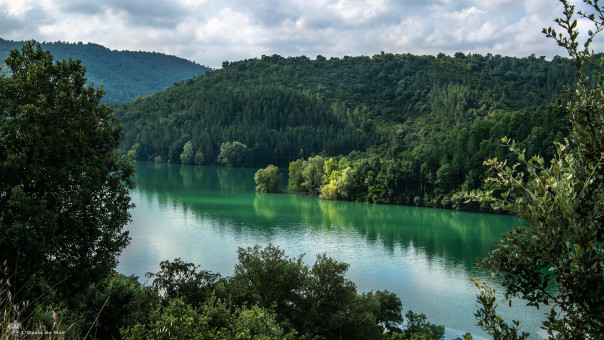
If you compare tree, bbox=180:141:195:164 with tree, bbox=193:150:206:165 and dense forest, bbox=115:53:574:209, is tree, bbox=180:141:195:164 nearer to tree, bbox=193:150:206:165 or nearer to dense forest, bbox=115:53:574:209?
dense forest, bbox=115:53:574:209

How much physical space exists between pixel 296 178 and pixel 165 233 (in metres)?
33.1

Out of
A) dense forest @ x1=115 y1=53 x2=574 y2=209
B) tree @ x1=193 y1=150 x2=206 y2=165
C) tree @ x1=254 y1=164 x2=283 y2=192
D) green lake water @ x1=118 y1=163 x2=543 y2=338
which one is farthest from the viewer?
tree @ x1=193 y1=150 x2=206 y2=165

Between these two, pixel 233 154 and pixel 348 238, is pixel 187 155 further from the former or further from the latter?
pixel 348 238

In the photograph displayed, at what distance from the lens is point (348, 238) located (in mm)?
42031

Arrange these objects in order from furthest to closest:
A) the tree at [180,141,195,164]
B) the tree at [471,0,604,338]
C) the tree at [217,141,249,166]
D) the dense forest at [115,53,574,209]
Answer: the tree at [180,141,195,164]
the tree at [217,141,249,166]
the dense forest at [115,53,574,209]
the tree at [471,0,604,338]

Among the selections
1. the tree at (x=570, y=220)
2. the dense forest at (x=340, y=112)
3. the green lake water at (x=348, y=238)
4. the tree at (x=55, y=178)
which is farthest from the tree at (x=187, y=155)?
the tree at (x=570, y=220)

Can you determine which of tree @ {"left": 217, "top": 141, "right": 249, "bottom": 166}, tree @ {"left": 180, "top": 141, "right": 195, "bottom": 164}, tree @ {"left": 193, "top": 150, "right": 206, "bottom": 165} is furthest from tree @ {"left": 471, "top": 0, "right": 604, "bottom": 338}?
tree @ {"left": 180, "top": 141, "right": 195, "bottom": 164}

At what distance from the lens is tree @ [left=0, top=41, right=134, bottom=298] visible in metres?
12.6

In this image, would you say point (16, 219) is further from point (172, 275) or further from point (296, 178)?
point (296, 178)

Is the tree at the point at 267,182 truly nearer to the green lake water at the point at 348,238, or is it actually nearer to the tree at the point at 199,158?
the green lake water at the point at 348,238

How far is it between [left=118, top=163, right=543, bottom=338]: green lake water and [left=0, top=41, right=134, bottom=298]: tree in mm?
16038

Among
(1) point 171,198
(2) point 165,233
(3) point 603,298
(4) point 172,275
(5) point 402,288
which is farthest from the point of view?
(1) point 171,198

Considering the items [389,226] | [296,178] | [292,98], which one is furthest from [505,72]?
[389,226]

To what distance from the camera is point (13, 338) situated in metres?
4.79
